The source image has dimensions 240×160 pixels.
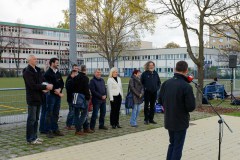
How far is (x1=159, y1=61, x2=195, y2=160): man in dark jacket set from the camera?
5062mm

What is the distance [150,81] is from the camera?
10.0 meters

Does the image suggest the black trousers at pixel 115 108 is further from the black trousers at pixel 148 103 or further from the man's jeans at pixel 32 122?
the man's jeans at pixel 32 122

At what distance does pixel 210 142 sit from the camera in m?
7.86

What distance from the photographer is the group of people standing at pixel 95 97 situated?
516 centimetres

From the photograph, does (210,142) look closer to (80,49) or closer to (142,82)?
(142,82)

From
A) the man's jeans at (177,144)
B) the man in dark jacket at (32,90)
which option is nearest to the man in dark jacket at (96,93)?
the man in dark jacket at (32,90)

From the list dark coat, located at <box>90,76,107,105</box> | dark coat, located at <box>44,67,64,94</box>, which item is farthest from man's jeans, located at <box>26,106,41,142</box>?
dark coat, located at <box>90,76,107,105</box>

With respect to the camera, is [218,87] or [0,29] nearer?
[218,87]

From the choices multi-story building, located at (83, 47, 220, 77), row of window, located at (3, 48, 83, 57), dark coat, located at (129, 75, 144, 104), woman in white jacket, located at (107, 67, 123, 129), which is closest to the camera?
woman in white jacket, located at (107, 67, 123, 129)

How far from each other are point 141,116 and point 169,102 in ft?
22.2

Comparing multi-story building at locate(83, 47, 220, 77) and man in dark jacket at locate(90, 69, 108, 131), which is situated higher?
multi-story building at locate(83, 47, 220, 77)

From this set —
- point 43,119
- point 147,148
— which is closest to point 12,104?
point 43,119

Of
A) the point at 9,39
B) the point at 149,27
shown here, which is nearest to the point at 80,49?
the point at 9,39

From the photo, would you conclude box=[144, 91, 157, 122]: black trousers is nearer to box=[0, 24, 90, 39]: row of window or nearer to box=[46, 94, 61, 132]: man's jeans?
box=[46, 94, 61, 132]: man's jeans
